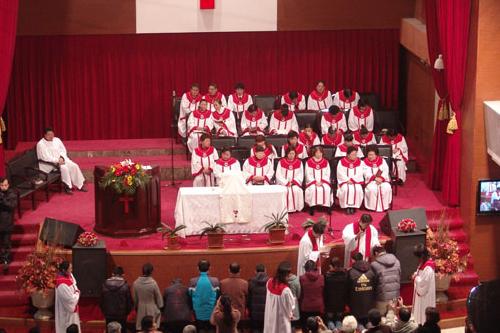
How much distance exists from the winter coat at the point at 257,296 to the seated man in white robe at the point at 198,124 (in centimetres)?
569

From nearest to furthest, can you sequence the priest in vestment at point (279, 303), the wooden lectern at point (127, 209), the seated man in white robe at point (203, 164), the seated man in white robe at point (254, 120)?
the priest in vestment at point (279, 303) < the wooden lectern at point (127, 209) < the seated man in white robe at point (203, 164) < the seated man in white robe at point (254, 120)

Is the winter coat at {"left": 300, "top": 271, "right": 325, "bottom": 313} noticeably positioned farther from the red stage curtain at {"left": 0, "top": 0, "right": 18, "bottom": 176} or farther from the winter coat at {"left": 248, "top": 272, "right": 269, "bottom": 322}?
the red stage curtain at {"left": 0, "top": 0, "right": 18, "bottom": 176}

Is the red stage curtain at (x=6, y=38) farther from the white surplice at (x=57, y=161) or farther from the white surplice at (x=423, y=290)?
the white surplice at (x=423, y=290)

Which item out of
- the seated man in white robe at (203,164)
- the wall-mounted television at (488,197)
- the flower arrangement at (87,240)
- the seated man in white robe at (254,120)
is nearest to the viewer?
the flower arrangement at (87,240)

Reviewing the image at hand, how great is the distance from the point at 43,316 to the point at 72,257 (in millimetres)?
879

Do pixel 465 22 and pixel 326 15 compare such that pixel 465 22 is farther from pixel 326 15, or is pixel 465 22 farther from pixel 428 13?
pixel 326 15

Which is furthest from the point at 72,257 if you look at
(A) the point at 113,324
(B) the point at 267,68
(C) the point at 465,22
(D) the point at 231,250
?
(B) the point at 267,68

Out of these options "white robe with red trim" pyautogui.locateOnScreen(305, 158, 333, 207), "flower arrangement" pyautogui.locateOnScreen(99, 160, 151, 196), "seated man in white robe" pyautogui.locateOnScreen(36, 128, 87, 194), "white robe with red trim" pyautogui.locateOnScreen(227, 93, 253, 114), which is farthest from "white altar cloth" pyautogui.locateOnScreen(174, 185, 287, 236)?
"white robe with red trim" pyautogui.locateOnScreen(227, 93, 253, 114)

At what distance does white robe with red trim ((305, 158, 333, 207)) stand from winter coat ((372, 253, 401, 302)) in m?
2.81

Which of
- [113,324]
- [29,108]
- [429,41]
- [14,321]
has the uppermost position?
[429,41]

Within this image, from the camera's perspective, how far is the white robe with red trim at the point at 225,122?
51.9ft

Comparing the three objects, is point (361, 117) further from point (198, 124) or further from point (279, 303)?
point (279, 303)

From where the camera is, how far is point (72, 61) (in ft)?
56.9

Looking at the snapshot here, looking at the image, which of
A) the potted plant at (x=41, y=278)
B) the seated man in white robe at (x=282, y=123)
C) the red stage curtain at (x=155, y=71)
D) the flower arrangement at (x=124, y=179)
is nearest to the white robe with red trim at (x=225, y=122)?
the seated man in white robe at (x=282, y=123)
